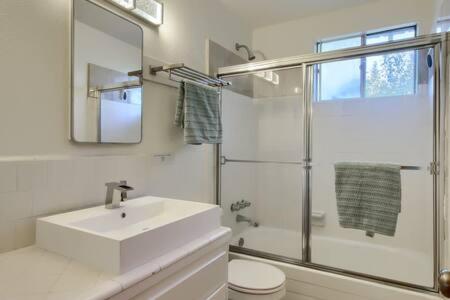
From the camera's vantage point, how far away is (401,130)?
2438 millimetres

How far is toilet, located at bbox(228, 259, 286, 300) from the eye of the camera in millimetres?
1702

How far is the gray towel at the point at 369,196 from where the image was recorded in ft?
6.07

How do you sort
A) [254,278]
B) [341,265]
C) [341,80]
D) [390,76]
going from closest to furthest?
[254,278]
[341,265]
[390,76]
[341,80]

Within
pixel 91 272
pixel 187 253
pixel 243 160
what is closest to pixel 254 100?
pixel 243 160

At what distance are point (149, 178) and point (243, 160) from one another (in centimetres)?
124

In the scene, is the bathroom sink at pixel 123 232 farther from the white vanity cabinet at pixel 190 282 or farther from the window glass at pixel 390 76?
the window glass at pixel 390 76

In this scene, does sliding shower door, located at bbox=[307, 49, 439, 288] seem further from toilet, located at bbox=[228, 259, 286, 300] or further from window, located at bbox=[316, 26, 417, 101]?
toilet, located at bbox=[228, 259, 286, 300]

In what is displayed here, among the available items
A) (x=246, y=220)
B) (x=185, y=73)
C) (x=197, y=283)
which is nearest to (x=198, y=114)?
(x=185, y=73)

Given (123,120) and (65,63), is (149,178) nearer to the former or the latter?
(123,120)

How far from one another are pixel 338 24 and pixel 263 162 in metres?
1.52

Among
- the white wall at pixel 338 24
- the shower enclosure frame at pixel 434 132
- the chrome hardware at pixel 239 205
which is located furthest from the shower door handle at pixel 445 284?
the white wall at pixel 338 24

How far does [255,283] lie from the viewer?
1771 millimetres

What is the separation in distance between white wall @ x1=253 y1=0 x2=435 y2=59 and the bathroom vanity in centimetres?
218

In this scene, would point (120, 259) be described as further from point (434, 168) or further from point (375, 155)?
point (375, 155)
